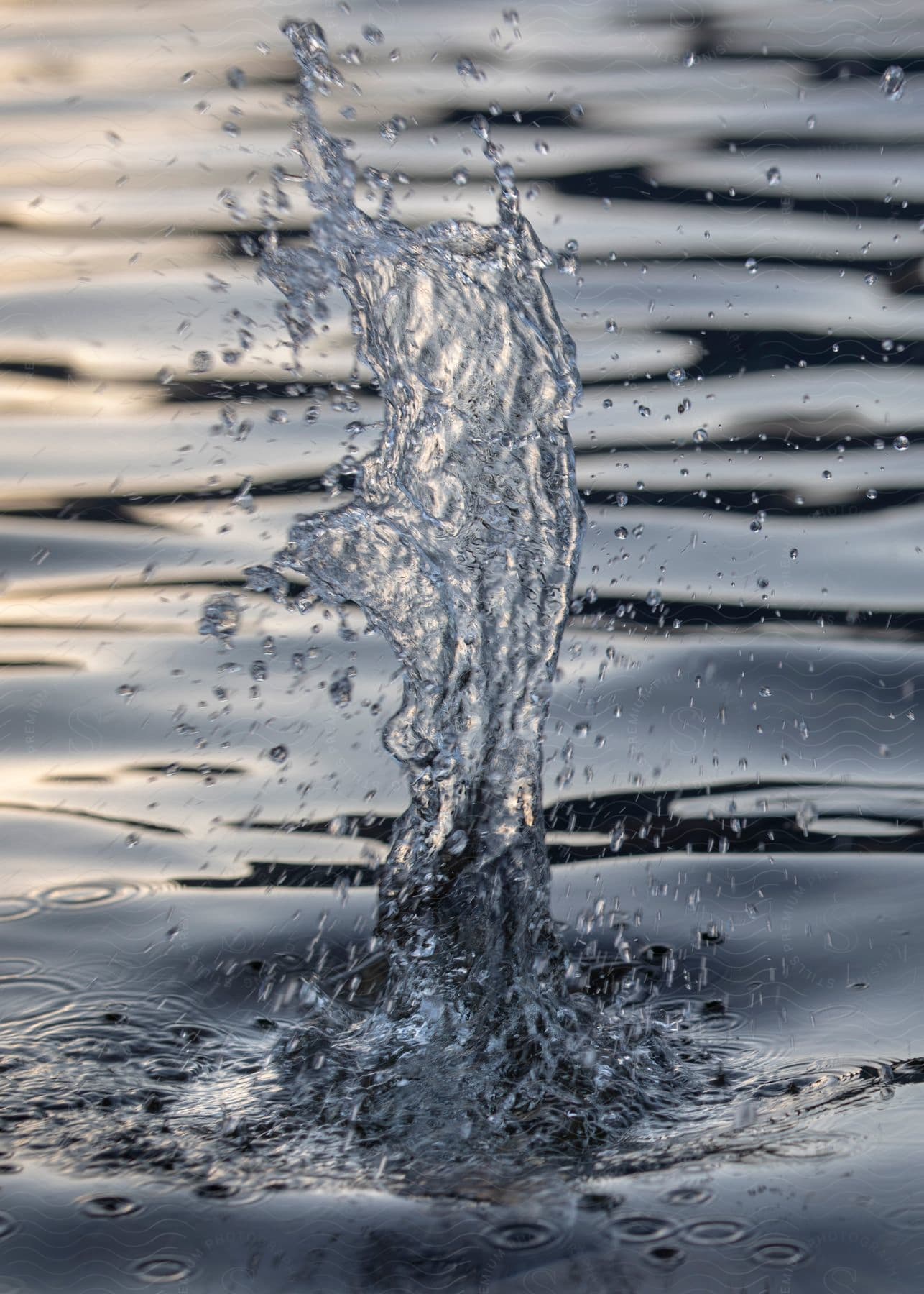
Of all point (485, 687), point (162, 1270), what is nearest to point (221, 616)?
point (485, 687)

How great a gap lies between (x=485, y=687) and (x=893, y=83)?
4.91m

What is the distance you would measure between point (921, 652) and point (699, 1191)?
90.2 inches

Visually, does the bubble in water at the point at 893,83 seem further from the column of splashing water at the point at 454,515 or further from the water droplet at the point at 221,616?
the column of splashing water at the point at 454,515

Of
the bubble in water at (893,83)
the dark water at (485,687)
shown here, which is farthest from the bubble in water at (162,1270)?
the bubble in water at (893,83)

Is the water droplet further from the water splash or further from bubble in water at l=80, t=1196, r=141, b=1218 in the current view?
bubble in water at l=80, t=1196, r=141, b=1218

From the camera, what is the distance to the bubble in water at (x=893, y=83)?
6828mm

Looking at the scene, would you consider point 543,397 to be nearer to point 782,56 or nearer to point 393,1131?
point 393,1131

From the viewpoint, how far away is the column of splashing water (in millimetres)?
2926

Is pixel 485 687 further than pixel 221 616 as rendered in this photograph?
No

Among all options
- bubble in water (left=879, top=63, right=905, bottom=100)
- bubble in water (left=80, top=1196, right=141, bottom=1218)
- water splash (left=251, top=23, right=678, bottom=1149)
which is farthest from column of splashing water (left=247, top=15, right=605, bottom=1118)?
bubble in water (left=879, top=63, right=905, bottom=100)

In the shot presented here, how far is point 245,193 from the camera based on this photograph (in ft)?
22.6

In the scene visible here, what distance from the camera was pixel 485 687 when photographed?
302 centimetres

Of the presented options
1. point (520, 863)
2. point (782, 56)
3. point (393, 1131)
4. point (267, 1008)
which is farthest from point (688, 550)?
point (782, 56)

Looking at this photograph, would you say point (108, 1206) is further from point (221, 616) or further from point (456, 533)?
point (221, 616)
